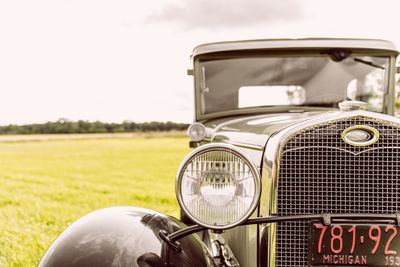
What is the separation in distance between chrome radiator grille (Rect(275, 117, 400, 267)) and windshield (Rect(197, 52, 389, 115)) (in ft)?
4.92

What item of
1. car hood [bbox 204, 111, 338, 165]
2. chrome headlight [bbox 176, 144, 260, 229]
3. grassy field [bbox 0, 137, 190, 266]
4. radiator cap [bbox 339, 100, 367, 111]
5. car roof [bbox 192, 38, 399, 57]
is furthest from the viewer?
grassy field [bbox 0, 137, 190, 266]

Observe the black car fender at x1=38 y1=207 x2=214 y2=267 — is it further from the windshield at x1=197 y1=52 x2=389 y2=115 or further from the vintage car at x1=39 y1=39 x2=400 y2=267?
the windshield at x1=197 y1=52 x2=389 y2=115

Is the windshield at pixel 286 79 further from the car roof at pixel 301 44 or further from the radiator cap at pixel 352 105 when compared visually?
the radiator cap at pixel 352 105

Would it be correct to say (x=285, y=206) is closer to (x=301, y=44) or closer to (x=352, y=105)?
(x=352, y=105)

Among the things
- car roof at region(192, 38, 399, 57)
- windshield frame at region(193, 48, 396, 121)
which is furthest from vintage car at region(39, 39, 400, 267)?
car roof at region(192, 38, 399, 57)

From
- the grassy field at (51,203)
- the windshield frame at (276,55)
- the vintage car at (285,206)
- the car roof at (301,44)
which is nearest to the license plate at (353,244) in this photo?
the vintage car at (285,206)

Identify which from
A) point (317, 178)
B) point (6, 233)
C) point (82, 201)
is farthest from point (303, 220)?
point (82, 201)

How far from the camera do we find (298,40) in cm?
324

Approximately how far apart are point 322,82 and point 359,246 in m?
1.82

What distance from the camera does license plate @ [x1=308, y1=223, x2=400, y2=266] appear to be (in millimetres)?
1812

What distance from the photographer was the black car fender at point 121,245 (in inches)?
70.4

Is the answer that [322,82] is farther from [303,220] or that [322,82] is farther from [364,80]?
[303,220]

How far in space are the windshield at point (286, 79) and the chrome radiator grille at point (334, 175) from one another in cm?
150

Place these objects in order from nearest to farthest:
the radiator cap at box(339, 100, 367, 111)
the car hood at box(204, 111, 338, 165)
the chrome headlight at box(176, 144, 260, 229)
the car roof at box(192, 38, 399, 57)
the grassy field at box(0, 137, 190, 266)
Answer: the chrome headlight at box(176, 144, 260, 229) < the radiator cap at box(339, 100, 367, 111) < the car hood at box(204, 111, 338, 165) < the car roof at box(192, 38, 399, 57) < the grassy field at box(0, 137, 190, 266)
